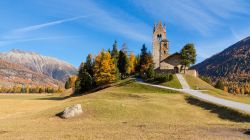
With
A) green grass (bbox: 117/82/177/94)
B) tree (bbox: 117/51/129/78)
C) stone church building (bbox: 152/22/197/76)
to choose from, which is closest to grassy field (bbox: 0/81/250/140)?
green grass (bbox: 117/82/177/94)

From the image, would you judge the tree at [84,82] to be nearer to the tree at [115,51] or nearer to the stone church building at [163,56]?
the tree at [115,51]

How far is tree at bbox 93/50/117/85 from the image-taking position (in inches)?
3903

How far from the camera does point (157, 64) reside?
11944 cm

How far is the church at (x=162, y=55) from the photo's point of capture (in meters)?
112

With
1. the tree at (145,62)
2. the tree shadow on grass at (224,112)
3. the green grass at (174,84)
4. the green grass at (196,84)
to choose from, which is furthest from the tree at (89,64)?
the tree shadow on grass at (224,112)

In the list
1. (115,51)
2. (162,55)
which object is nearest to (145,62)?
(162,55)

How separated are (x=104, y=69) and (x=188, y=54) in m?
31.9

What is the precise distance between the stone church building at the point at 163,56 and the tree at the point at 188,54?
18.0ft

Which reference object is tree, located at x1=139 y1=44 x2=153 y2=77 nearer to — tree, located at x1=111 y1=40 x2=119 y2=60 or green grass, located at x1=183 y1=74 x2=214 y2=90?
tree, located at x1=111 y1=40 x2=119 y2=60

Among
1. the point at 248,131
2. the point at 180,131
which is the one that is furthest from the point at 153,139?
the point at 248,131

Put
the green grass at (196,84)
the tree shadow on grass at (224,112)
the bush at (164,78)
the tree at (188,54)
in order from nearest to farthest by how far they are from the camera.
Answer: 1. the tree shadow on grass at (224,112)
2. the green grass at (196,84)
3. the bush at (164,78)
4. the tree at (188,54)

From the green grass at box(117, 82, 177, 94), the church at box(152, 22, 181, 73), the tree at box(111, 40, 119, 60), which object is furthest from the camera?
the tree at box(111, 40, 119, 60)

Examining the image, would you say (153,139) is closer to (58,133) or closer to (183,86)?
(58,133)

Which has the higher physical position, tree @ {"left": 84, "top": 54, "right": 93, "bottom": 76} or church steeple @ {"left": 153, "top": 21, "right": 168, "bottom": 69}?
church steeple @ {"left": 153, "top": 21, "right": 168, "bottom": 69}
